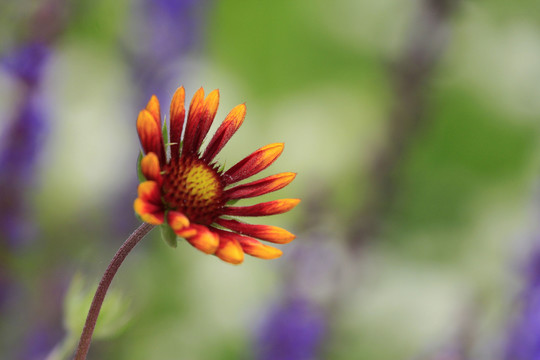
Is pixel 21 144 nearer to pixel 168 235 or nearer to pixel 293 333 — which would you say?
pixel 293 333

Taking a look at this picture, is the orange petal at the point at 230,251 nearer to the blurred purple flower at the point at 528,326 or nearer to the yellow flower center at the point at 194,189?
the yellow flower center at the point at 194,189

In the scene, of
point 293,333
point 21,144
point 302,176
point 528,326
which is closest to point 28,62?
point 21,144

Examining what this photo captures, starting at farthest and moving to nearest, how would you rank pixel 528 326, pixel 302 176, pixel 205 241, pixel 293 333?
pixel 302 176, pixel 293 333, pixel 528 326, pixel 205 241

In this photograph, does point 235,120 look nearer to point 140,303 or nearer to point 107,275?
point 107,275

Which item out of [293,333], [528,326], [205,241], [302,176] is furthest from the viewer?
[302,176]

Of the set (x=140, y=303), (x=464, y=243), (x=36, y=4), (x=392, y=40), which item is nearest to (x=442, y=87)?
(x=392, y=40)

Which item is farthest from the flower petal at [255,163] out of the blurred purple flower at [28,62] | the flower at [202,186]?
the blurred purple flower at [28,62]

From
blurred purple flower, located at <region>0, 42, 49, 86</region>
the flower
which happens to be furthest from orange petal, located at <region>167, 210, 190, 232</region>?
blurred purple flower, located at <region>0, 42, 49, 86</region>
